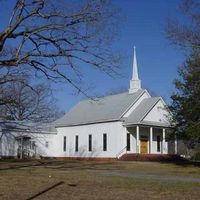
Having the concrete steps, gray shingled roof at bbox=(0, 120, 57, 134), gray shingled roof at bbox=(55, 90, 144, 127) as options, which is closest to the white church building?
gray shingled roof at bbox=(55, 90, 144, 127)

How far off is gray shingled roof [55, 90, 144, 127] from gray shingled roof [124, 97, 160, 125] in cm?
95

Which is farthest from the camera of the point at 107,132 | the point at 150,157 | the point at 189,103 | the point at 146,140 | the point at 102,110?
the point at 102,110

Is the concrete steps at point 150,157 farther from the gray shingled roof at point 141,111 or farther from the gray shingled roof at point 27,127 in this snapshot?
the gray shingled roof at point 27,127

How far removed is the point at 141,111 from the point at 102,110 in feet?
21.2

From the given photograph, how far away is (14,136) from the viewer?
180 ft

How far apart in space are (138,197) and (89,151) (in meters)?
39.3

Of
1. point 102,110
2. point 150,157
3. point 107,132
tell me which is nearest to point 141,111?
point 107,132

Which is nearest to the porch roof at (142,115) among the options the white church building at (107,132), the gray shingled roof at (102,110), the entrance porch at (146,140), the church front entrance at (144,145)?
the white church building at (107,132)

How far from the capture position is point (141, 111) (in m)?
48.7

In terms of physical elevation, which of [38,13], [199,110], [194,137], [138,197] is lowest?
[138,197]

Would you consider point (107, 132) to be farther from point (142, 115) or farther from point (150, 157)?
point (150, 157)

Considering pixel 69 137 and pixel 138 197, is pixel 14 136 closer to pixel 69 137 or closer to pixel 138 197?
pixel 69 137

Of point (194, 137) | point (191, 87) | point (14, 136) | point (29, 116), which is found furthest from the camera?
point (29, 116)

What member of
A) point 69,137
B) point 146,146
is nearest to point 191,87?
point 146,146
